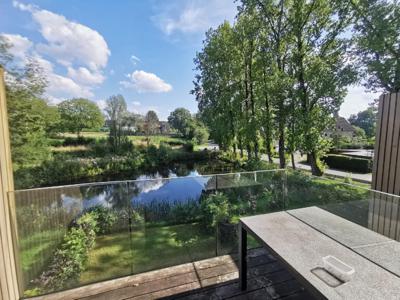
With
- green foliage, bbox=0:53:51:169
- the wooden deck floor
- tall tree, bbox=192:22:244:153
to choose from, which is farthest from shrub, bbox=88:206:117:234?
tall tree, bbox=192:22:244:153

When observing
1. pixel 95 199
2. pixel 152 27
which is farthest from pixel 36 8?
pixel 95 199

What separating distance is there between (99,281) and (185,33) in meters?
8.48

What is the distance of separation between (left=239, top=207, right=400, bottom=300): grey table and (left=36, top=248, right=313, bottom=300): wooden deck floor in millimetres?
190

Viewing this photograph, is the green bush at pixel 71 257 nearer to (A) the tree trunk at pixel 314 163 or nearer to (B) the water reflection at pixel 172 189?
(B) the water reflection at pixel 172 189

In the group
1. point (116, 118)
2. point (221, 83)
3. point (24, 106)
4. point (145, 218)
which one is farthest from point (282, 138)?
point (116, 118)

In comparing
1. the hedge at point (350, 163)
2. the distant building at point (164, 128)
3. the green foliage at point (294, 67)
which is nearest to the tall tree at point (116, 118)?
the green foliage at point (294, 67)

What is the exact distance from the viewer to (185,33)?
8.10 metres

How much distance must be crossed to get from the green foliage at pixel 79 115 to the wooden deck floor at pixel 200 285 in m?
16.1

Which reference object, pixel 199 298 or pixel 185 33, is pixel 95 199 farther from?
pixel 185 33

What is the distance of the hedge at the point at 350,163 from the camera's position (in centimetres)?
1091

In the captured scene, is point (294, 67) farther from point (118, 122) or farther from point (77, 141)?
point (77, 141)

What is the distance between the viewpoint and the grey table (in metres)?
0.97

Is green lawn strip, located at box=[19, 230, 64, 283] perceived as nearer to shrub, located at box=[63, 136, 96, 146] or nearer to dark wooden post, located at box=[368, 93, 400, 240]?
dark wooden post, located at box=[368, 93, 400, 240]

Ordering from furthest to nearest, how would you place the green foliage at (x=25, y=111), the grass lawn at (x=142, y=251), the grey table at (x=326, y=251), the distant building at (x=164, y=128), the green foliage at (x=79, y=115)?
the distant building at (x=164, y=128), the green foliage at (x=79, y=115), the green foliage at (x=25, y=111), the grass lawn at (x=142, y=251), the grey table at (x=326, y=251)
